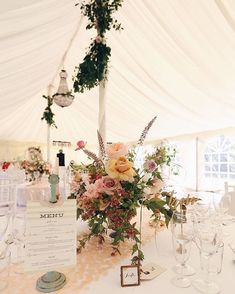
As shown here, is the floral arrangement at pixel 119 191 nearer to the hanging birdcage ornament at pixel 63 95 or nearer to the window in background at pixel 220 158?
the hanging birdcage ornament at pixel 63 95

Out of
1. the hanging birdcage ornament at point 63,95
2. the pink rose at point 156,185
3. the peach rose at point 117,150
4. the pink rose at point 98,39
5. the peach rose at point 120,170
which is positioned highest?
the pink rose at point 98,39

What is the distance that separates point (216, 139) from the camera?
7.88 m

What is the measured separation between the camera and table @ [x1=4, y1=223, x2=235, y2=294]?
0.79 m

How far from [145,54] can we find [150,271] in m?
3.28

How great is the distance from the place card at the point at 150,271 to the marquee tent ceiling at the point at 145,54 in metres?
2.02

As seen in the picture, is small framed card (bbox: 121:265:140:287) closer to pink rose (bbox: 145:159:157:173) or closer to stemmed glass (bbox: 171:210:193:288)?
stemmed glass (bbox: 171:210:193:288)

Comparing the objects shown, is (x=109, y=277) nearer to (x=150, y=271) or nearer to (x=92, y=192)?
(x=150, y=271)

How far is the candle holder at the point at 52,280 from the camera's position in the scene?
2.55ft

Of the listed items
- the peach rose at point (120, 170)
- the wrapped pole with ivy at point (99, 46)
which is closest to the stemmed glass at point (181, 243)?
the peach rose at point (120, 170)

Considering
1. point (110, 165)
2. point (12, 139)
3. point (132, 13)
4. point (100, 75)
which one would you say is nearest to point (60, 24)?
point (132, 13)

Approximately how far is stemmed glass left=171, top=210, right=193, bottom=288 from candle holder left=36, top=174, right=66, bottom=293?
1.30 feet

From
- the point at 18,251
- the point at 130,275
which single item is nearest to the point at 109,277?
the point at 130,275

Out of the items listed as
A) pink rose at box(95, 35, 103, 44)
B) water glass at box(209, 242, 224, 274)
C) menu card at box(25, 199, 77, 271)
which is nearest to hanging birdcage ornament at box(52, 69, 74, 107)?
pink rose at box(95, 35, 103, 44)

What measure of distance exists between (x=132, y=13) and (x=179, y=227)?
9.01 feet
